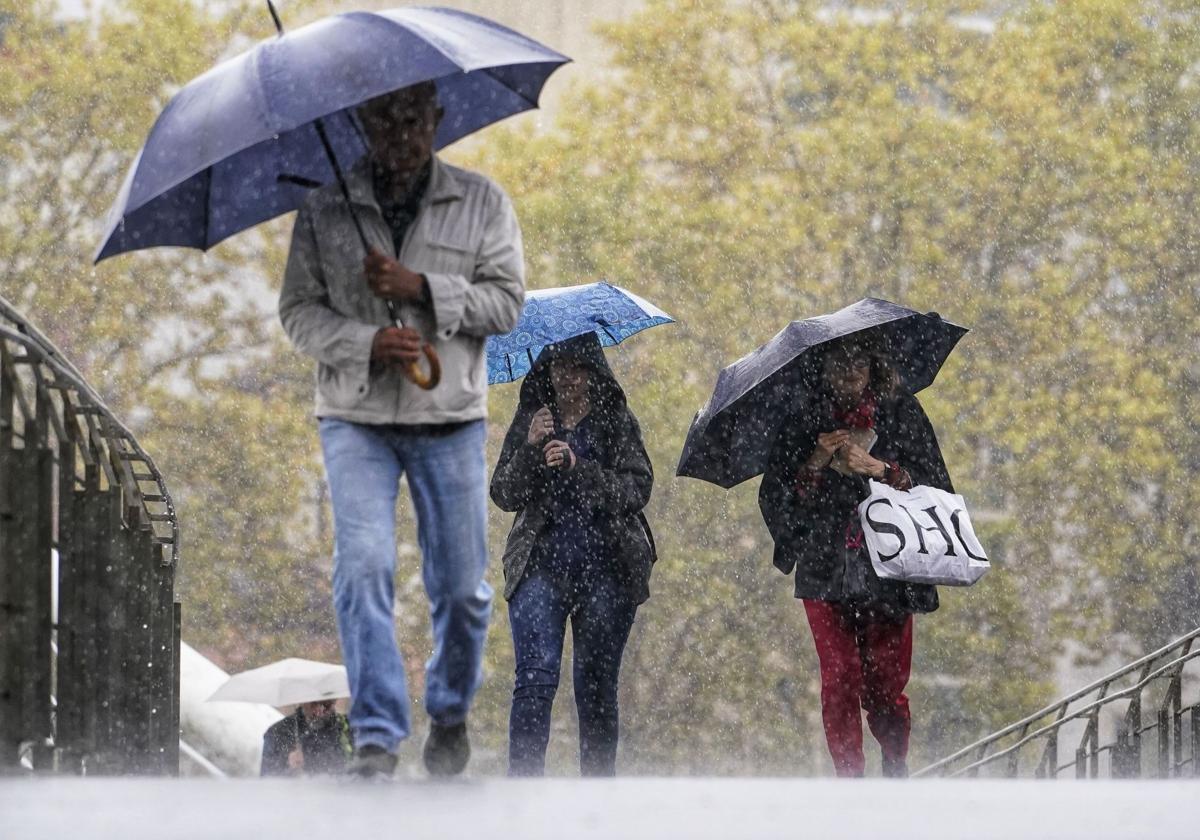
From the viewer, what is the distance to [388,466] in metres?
5.19

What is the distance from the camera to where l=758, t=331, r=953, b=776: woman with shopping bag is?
690 centimetres

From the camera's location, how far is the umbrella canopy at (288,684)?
11.1 m

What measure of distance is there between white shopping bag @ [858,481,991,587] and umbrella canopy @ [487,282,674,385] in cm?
114

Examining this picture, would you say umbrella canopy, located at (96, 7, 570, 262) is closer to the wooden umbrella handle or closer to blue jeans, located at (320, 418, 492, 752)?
the wooden umbrella handle

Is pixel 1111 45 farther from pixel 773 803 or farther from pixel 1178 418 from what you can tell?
pixel 773 803

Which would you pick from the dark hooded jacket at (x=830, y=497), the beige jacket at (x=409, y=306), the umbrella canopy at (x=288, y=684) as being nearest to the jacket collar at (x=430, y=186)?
the beige jacket at (x=409, y=306)

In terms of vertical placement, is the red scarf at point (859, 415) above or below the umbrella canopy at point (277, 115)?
below

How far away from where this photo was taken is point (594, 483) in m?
7.00

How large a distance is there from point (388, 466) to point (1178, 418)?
20.5 m

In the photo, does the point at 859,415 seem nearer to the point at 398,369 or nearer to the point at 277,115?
the point at 398,369

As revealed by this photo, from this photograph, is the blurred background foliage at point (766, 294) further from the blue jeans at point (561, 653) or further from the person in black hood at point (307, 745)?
the blue jeans at point (561, 653)

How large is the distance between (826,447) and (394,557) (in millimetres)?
2248

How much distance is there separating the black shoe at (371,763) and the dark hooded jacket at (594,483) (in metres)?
1.95

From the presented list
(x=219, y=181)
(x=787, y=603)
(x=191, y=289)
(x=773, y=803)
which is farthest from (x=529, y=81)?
(x=191, y=289)
